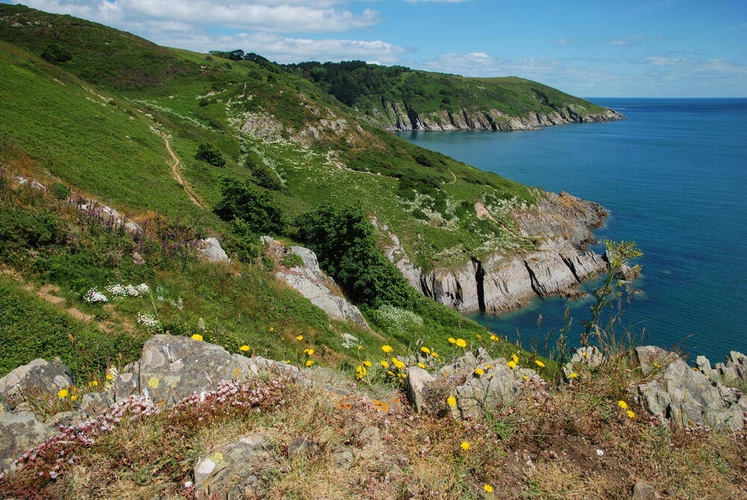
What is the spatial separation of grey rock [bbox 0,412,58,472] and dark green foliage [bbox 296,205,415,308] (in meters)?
23.2

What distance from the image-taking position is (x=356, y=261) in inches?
1191

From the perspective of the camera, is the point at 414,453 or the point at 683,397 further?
the point at 683,397

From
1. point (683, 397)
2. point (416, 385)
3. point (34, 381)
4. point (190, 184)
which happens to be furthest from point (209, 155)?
point (683, 397)

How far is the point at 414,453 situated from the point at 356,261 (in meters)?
23.7

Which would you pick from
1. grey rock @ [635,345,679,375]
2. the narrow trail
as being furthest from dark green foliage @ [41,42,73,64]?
grey rock @ [635,345,679,375]

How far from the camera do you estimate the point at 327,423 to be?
681 centimetres

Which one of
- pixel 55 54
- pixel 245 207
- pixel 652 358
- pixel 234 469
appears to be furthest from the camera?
pixel 55 54

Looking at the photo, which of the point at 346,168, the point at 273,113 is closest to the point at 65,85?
the point at 273,113

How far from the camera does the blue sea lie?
41.6 m

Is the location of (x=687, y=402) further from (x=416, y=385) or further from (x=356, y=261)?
(x=356, y=261)

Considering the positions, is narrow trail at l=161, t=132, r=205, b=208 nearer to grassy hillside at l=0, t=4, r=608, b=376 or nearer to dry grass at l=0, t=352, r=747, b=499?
grassy hillside at l=0, t=4, r=608, b=376

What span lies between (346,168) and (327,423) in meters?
59.6

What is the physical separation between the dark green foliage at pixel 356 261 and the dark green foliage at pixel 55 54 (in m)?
70.2

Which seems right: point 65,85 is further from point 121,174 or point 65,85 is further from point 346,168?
point 346,168
